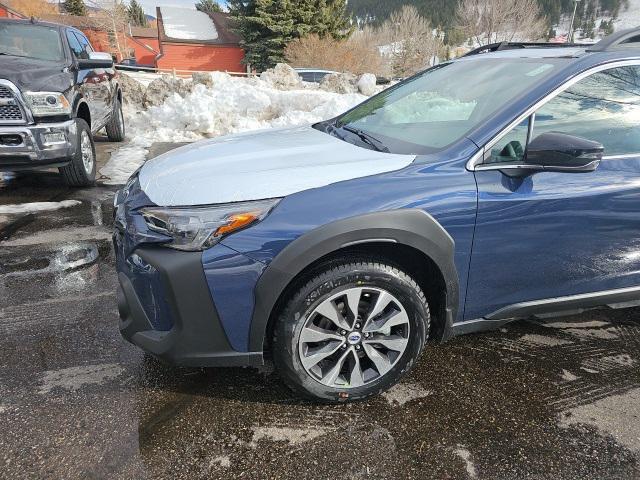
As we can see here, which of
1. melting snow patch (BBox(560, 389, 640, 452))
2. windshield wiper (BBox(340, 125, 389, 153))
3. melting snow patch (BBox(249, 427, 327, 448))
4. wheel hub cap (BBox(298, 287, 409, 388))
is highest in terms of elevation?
windshield wiper (BBox(340, 125, 389, 153))

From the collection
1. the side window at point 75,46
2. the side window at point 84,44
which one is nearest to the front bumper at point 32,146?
the side window at point 75,46

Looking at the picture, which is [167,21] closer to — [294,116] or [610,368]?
[294,116]

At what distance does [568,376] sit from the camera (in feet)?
8.23

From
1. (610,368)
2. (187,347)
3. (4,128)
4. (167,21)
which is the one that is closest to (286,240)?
(187,347)

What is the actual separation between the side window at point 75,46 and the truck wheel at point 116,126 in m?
1.78

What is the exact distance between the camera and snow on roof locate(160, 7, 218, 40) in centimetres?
4362

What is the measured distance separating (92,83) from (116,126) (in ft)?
7.72

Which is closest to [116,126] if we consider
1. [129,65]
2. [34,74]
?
[129,65]

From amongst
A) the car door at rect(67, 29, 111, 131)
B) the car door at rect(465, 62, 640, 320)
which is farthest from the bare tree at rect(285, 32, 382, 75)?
the car door at rect(465, 62, 640, 320)

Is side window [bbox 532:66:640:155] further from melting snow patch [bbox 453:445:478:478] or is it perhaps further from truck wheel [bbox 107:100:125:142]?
truck wheel [bbox 107:100:125:142]

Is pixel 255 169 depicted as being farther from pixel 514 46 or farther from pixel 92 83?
pixel 92 83

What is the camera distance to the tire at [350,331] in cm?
203

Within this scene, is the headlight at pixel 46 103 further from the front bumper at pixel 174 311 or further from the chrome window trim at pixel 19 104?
the front bumper at pixel 174 311

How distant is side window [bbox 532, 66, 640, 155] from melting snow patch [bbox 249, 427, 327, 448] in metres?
1.85
